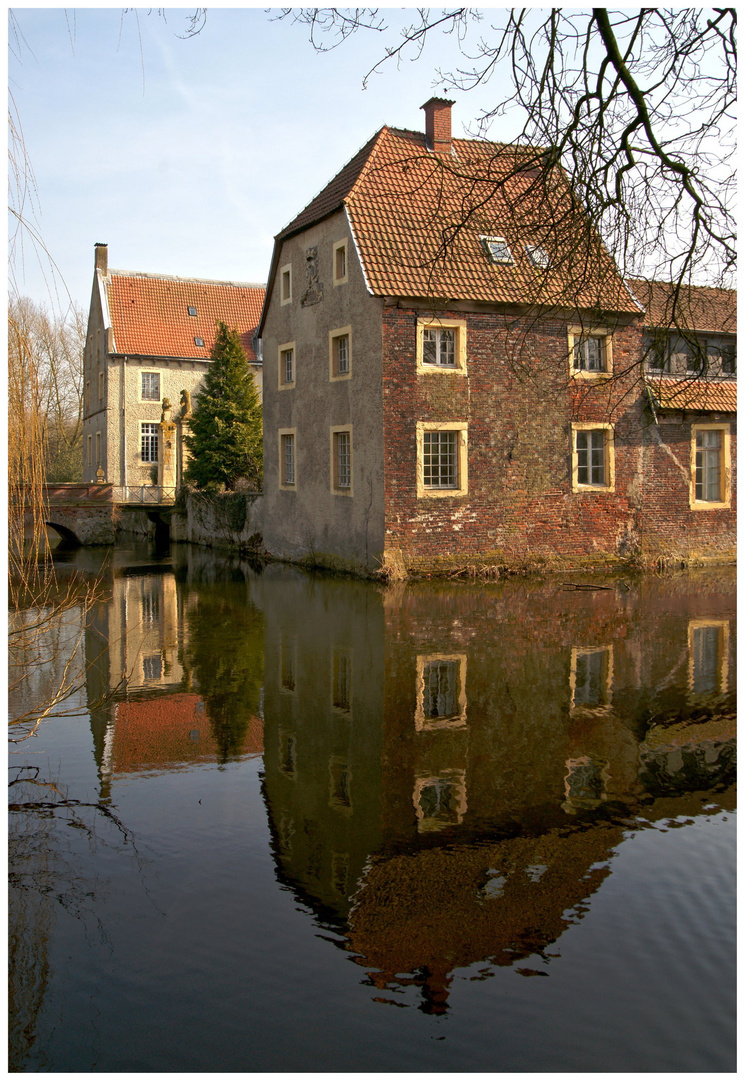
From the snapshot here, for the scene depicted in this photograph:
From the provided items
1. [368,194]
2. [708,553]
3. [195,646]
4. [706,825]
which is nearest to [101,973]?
[706,825]

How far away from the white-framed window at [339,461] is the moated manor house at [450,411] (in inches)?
2.1

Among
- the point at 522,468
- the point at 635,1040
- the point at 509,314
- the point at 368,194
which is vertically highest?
the point at 368,194

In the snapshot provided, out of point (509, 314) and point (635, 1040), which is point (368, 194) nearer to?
point (509, 314)

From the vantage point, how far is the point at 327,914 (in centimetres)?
466

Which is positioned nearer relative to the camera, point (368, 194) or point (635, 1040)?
point (635, 1040)

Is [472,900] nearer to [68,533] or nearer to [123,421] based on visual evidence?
[68,533]

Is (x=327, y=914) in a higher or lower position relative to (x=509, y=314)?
lower

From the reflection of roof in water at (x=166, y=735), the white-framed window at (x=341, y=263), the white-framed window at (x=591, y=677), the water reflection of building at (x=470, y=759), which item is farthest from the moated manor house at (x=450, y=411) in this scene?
the reflection of roof in water at (x=166, y=735)

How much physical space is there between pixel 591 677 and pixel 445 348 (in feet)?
35.5

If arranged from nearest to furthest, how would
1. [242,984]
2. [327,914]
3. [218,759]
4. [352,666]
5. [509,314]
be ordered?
[242,984]
[327,914]
[218,759]
[352,666]
[509,314]

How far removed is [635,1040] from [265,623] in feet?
34.8

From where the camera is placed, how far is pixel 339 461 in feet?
68.7

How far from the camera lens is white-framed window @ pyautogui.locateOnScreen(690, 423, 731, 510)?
22.4m

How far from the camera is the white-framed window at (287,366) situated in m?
23.1
